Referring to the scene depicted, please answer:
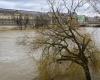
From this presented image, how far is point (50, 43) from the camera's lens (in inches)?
668

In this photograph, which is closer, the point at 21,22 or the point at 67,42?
the point at 67,42

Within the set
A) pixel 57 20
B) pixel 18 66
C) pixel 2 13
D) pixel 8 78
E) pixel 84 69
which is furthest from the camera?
pixel 2 13

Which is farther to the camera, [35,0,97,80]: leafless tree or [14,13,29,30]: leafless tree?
[14,13,29,30]: leafless tree

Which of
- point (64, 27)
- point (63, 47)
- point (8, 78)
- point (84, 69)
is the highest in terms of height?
point (64, 27)

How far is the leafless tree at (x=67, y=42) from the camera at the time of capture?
1675 cm

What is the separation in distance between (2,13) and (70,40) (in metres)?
108

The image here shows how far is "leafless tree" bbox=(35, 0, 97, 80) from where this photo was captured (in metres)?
16.8

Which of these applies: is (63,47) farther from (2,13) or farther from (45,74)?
(2,13)

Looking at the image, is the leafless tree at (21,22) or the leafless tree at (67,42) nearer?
the leafless tree at (67,42)

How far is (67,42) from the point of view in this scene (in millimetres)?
17719

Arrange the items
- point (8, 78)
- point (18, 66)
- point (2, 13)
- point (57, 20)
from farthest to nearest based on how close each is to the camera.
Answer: point (2, 13), point (18, 66), point (8, 78), point (57, 20)

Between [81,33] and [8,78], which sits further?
[8,78]

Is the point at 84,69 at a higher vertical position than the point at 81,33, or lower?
lower

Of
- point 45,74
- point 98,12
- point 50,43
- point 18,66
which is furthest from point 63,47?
point 18,66
